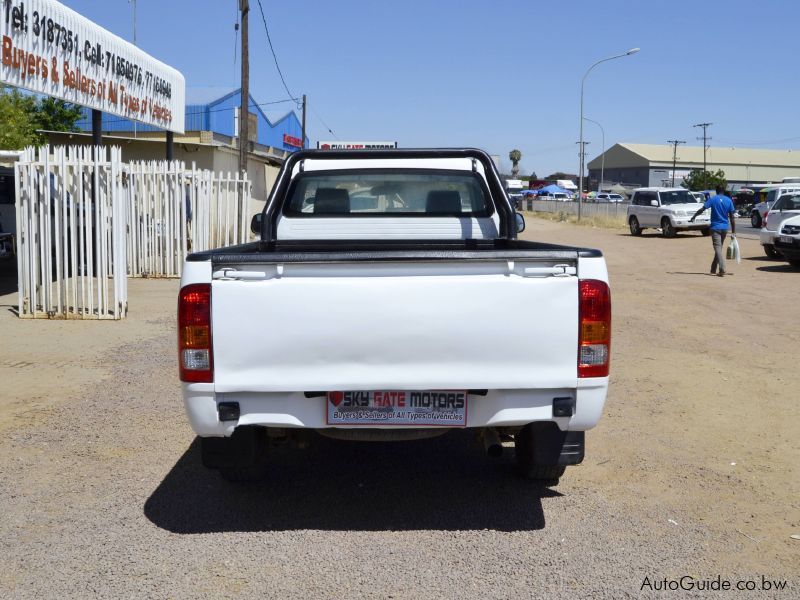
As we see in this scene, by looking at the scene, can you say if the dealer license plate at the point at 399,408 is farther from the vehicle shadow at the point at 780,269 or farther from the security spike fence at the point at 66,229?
the vehicle shadow at the point at 780,269

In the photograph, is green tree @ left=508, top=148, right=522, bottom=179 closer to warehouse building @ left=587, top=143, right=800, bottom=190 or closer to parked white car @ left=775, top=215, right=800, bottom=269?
warehouse building @ left=587, top=143, right=800, bottom=190

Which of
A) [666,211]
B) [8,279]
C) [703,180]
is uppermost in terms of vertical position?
[703,180]

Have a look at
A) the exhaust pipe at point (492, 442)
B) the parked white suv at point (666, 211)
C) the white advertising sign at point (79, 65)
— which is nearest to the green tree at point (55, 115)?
the white advertising sign at point (79, 65)

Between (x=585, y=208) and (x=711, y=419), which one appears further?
(x=585, y=208)

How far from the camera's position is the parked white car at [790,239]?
18.7 m

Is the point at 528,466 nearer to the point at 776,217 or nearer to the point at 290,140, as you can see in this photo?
the point at 776,217

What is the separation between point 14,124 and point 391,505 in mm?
31584

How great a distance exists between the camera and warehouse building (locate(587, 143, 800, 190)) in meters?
122

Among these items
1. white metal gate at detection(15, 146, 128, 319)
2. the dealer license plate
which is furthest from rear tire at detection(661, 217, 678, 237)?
the dealer license plate

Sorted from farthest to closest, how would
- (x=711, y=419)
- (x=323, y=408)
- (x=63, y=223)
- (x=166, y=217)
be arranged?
(x=166, y=217), (x=63, y=223), (x=711, y=419), (x=323, y=408)

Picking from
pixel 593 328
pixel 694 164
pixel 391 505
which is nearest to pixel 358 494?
pixel 391 505

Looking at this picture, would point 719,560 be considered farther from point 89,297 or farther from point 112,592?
point 89,297

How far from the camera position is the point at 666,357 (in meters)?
9.37

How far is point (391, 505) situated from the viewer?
4945 millimetres
